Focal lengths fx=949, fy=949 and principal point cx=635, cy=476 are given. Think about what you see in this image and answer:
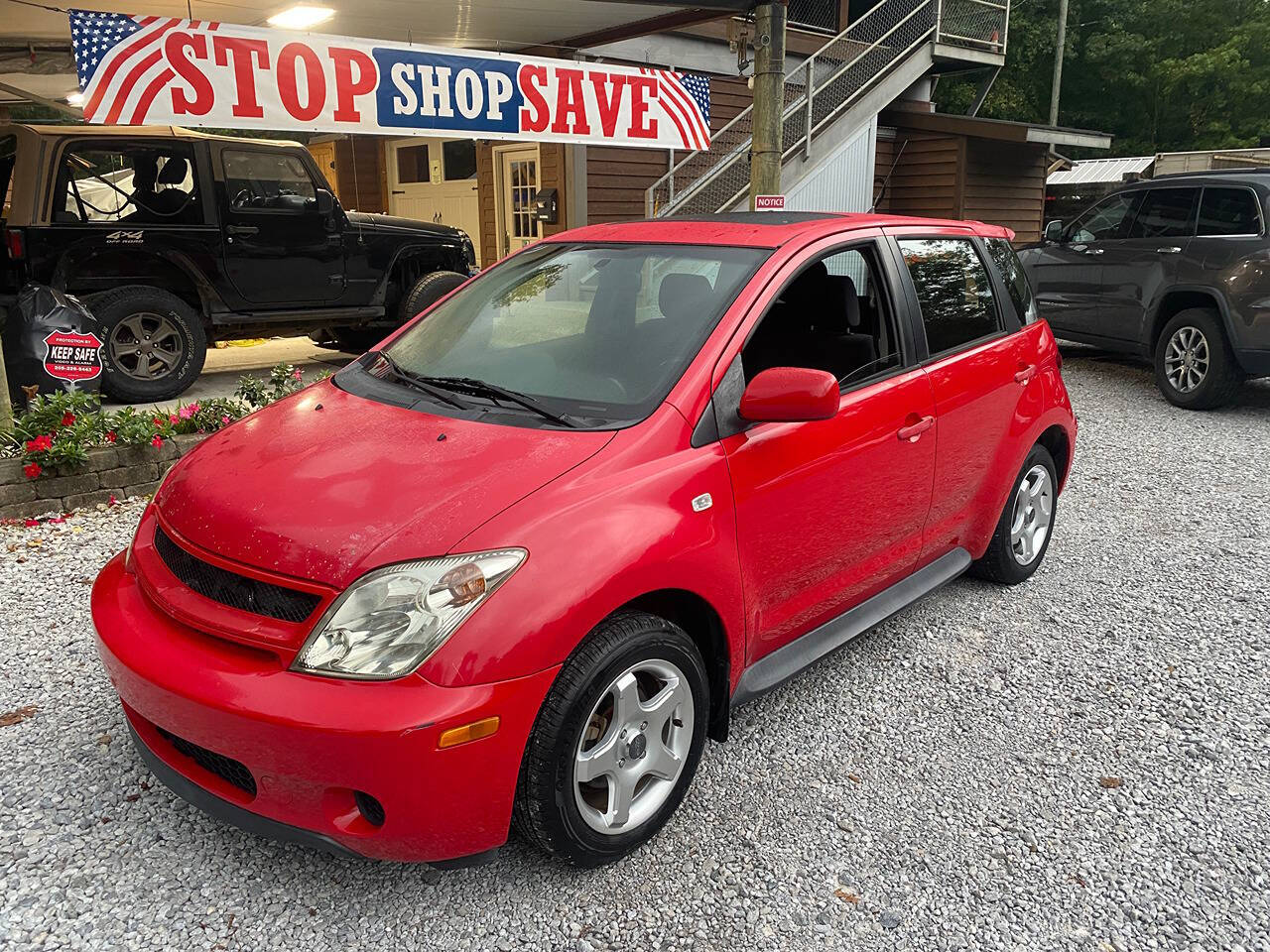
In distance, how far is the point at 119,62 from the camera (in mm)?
6246

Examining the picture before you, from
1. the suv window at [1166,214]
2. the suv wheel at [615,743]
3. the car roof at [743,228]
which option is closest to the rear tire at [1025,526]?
the car roof at [743,228]

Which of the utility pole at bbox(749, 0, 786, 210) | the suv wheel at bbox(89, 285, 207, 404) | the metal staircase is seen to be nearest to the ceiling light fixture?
the suv wheel at bbox(89, 285, 207, 404)

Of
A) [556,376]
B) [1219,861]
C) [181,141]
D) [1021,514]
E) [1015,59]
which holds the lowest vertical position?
[1219,861]

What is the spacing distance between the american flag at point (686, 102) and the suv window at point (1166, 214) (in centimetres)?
414

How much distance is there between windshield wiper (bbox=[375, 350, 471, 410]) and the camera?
117 inches

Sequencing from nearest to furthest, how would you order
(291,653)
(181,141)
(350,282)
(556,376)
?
(291,653) < (556,376) < (181,141) < (350,282)

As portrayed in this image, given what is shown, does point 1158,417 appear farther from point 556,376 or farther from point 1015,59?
point 1015,59

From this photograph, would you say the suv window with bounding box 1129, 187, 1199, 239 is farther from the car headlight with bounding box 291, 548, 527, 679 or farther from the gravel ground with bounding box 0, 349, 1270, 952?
the car headlight with bounding box 291, 548, 527, 679

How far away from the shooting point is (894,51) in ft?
51.3

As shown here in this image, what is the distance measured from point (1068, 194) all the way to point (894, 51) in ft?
55.0

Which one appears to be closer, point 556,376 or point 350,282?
point 556,376

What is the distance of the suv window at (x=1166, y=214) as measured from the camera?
27.6 feet

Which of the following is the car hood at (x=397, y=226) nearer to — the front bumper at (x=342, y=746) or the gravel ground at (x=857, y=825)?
the gravel ground at (x=857, y=825)

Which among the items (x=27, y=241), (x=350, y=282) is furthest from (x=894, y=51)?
(x=27, y=241)
